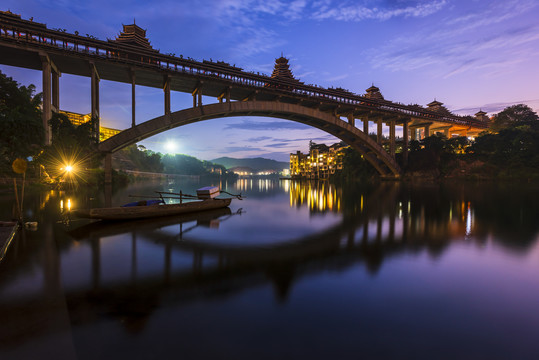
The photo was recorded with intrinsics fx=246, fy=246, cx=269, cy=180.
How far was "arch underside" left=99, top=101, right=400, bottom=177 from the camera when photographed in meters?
26.2

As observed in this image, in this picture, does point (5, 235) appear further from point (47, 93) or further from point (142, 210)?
point (47, 93)

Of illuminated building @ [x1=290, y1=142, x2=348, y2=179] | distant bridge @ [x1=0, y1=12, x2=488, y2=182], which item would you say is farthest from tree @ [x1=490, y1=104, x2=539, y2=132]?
illuminated building @ [x1=290, y1=142, x2=348, y2=179]

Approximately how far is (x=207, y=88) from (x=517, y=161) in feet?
171

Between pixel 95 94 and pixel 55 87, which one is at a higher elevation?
pixel 55 87

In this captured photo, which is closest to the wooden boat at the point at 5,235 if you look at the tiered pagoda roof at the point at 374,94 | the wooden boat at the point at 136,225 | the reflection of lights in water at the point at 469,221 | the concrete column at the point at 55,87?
the wooden boat at the point at 136,225

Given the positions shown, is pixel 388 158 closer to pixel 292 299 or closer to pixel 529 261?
pixel 529 261

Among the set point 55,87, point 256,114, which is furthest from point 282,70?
point 55,87

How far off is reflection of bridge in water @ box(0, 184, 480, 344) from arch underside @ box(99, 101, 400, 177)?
19.8m

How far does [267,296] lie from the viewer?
4.21 metres

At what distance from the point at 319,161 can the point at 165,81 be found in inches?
2462

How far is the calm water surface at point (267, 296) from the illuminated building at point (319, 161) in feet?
214

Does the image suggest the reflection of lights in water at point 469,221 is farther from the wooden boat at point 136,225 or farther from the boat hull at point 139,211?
the boat hull at point 139,211

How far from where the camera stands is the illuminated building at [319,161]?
75125 mm

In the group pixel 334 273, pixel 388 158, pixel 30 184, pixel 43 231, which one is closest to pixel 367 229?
pixel 334 273
